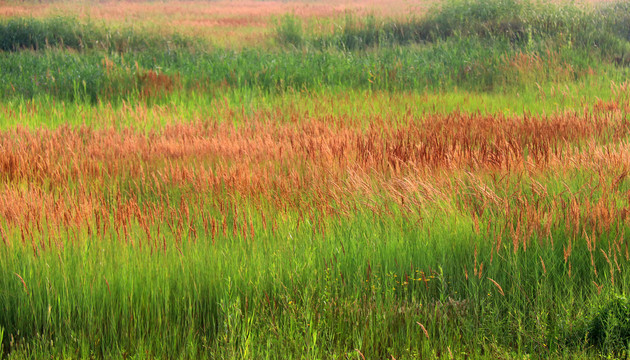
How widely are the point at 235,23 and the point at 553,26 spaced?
495 inches

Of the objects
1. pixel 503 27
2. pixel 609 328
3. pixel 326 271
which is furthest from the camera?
pixel 503 27

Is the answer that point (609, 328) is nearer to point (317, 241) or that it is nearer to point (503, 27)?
point (317, 241)

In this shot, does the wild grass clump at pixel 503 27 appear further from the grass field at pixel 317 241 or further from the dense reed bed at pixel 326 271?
the dense reed bed at pixel 326 271

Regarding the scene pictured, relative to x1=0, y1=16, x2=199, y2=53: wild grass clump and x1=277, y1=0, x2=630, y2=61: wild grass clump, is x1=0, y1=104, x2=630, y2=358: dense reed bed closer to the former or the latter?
x1=277, y1=0, x2=630, y2=61: wild grass clump

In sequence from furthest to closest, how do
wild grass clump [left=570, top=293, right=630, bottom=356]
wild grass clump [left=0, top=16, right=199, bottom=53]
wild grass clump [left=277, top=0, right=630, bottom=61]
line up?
wild grass clump [left=0, top=16, right=199, bottom=53] → wild grass clump [left=277, top=0, right=630, bottom=61] → wild grass clump [left=570, top=293, right=630, bottom=356]

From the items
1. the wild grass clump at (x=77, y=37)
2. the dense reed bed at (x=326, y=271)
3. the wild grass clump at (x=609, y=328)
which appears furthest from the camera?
the wild grass clump at (x=77, y=37)

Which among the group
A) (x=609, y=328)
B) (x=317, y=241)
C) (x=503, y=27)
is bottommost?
(x=609, y=328)

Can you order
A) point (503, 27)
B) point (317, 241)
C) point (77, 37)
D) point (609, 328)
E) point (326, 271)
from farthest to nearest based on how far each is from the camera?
point (77, 37)
point (503, 27)
point (317, 241)
point (326, 271)
point (609, 328)

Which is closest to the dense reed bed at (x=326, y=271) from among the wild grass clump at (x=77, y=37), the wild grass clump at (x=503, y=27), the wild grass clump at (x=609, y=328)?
the wild grass clump at (x=609, y=328)

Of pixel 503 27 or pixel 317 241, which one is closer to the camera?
pixel 317 241

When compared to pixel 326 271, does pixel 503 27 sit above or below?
above

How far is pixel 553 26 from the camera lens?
38.1ft

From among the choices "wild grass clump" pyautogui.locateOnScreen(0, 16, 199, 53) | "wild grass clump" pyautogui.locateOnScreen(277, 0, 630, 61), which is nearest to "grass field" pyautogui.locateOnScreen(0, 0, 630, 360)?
"wild grass clump" pyautogui.locateOnScreen(277, 0, 630, 61)

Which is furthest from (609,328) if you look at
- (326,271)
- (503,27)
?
(503,27)
